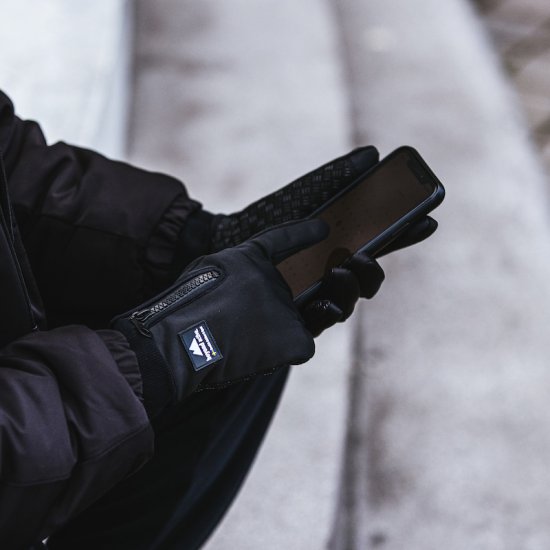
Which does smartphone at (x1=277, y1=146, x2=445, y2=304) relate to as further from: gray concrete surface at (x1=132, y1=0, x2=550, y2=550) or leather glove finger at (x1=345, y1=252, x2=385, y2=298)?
gray concrete surface at (x1=132, y1=0, x2=550, y2=550)

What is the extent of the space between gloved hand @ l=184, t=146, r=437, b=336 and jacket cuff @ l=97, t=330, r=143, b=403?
0.68 feet

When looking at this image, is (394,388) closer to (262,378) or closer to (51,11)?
(262,378)

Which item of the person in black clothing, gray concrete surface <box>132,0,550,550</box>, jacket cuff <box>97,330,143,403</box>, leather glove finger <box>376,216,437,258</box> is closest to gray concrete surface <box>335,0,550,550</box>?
gray concrete surface <box>132,0,550,550</box>

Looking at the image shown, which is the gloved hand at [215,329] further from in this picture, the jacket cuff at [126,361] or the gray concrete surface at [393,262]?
the gray concrete surface at [393,262]

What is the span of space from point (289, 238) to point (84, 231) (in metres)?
0.25

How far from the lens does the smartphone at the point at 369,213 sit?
815 millimetres

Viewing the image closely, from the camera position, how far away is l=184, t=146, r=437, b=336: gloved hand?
30.7 inches

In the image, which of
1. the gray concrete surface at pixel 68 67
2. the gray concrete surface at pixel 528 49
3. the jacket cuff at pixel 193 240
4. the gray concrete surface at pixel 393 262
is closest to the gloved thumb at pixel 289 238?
the jacket cuff at pixel 193 240

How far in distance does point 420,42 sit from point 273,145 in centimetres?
55

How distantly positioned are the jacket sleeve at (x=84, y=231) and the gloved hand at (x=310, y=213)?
4 centimetres

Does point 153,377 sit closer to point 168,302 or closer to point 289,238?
point 168,302

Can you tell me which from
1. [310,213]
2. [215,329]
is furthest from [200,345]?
[310,213]

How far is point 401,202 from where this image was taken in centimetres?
83

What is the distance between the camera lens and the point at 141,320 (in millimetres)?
721
